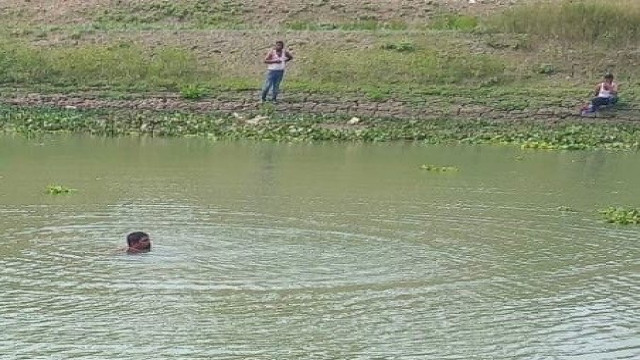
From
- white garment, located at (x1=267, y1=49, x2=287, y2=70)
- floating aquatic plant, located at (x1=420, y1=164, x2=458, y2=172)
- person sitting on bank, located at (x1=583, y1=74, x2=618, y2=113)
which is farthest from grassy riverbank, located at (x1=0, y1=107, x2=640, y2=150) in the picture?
floating aquatic plant, located at (x1=420, y1=164, x2=458, y2=172)

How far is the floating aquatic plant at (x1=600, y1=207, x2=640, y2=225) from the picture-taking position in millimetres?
15844

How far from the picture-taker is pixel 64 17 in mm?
33219

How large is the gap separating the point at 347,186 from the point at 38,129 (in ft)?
27.8

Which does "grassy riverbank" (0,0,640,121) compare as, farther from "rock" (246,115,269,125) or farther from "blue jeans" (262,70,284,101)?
"rock" (246,115,269,125)

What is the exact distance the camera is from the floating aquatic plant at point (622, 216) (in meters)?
15.8

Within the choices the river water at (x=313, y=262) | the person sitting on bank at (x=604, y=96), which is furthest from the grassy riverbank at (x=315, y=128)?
the river water at (x=313, y=262)

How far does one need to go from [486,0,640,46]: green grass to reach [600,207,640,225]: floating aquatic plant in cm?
1516

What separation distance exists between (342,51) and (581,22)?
5642 mm

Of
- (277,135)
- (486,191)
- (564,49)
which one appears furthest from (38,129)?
(564,49)

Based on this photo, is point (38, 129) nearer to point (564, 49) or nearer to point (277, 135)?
point (277, 135)

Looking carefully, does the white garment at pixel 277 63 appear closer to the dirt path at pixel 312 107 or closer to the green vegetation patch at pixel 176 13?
the dirt path at pixel 312 107

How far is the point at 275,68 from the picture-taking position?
2722 centimetres

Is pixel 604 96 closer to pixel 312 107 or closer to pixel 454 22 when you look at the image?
pixel 312 107

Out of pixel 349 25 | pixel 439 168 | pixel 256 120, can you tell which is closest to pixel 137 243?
pixel 439 168
